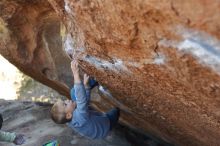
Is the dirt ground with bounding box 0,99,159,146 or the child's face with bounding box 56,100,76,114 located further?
the dirt ground with bounding box 0,99,159,146

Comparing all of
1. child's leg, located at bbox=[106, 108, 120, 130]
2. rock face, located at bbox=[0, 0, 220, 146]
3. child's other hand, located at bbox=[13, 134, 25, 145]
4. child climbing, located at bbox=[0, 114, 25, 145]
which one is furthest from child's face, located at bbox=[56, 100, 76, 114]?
child's other hand, located at bbox=[13, 134, 25, 145]

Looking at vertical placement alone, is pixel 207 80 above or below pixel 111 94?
above

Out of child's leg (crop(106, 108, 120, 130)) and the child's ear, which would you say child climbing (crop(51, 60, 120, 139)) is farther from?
child's leg (crop(106, 108, 120, 130))

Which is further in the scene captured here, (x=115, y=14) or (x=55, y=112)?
(x=55, y=112)

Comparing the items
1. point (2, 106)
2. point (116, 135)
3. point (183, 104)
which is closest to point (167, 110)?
point (183, 104)

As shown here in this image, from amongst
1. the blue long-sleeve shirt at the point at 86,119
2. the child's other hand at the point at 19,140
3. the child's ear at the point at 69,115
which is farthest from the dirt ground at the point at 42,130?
the child's ear at the point at 69,115

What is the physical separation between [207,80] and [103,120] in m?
2.09

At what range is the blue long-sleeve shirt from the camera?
12.4ft

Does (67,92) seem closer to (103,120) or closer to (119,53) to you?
(103,120)

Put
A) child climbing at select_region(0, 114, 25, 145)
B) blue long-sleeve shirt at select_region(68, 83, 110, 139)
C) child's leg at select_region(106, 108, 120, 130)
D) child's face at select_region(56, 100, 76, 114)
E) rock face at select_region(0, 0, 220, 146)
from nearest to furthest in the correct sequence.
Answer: rock face at select_region(0, 0, 220, 146), blue long-sleeve shirt at select_region(68, 83, 110, 139), child's face at select_region(56, 100, 76, 114), child's leg at select_region(106, 108, 120, 130), child climbing at select_region(0, 114, 25, 145)

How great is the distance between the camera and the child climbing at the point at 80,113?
12.4 ft

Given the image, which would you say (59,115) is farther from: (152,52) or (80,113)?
(152,52)

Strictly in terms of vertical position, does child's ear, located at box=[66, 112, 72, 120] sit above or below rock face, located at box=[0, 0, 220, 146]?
below

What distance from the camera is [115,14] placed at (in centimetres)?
260
